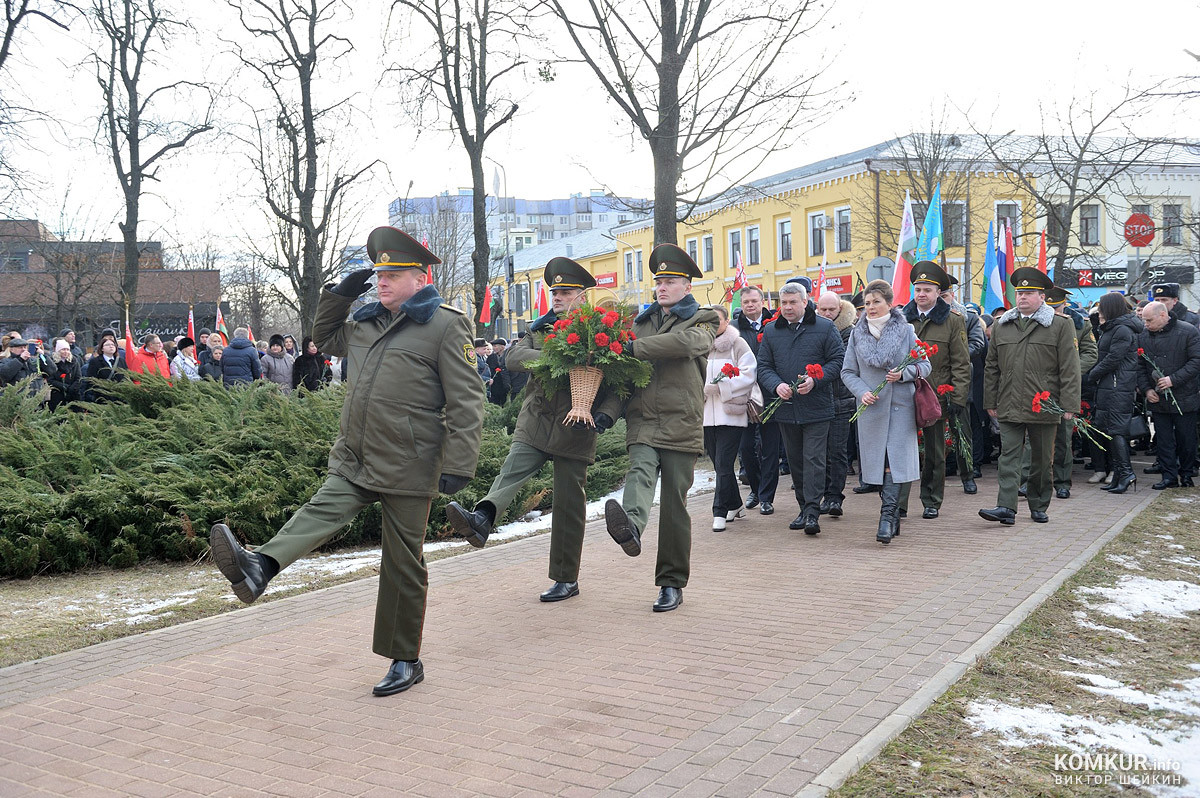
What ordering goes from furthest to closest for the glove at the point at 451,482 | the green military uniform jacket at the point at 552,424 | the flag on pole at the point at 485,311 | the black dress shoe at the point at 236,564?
the flag on pole at the point at 485,311
the green military uniform jacket at the point at 552,424
the glove at the point at 451,482
the black dress shoe at the point at 236,564

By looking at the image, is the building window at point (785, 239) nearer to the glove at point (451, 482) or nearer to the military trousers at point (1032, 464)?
the military trousers at point (1032, 464)

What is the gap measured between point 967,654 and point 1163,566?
119 inches

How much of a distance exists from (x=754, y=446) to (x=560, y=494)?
157 inches

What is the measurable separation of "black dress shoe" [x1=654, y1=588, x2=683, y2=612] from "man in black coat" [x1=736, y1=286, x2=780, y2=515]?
3549 mm

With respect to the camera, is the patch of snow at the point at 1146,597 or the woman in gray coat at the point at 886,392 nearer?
the patch of snow at the point at 1146,597

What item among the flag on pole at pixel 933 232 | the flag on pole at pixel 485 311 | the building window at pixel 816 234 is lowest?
the flag on pole at pixel 485 311

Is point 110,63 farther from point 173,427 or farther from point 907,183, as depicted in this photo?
point 907,183

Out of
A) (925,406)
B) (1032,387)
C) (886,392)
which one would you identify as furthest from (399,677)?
(1032,387)

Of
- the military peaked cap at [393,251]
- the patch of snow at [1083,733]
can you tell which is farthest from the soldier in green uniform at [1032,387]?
the military peaked cap at [393,251]

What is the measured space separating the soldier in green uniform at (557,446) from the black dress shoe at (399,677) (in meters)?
1.21

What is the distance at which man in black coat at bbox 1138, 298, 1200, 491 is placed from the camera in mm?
11141

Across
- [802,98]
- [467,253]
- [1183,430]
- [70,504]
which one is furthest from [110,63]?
[467,253]

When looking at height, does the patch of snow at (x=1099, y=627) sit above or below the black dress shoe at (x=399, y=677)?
below

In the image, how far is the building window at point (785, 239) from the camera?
51500 mm
